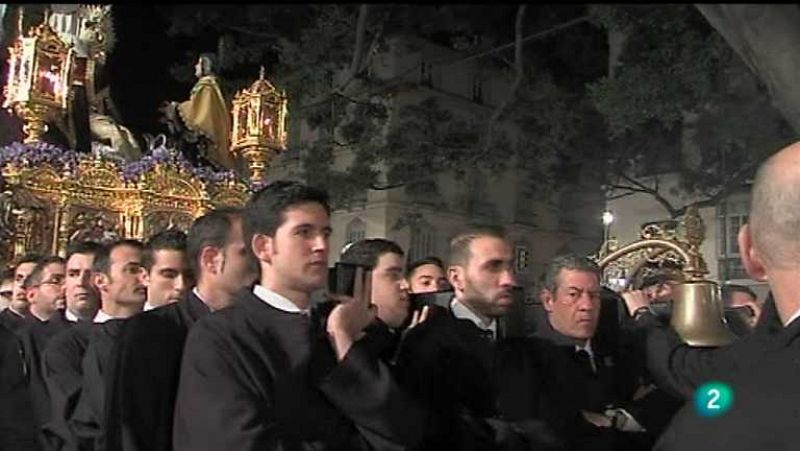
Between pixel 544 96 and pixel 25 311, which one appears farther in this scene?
pixel 544 96

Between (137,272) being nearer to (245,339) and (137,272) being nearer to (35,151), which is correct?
(245,339)

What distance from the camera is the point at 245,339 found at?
8.11 feet

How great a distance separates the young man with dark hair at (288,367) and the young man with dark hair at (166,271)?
41.8 inches

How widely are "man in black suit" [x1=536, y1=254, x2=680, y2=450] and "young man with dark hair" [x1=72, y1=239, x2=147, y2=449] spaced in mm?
1533

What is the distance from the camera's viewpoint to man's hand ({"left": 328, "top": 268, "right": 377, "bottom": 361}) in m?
2.55

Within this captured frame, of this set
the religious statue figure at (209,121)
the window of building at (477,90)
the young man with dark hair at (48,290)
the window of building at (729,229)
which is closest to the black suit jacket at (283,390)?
the young man with dark hair at (48,290)

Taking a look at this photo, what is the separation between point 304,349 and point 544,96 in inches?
363

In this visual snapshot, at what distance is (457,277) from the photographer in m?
3.23

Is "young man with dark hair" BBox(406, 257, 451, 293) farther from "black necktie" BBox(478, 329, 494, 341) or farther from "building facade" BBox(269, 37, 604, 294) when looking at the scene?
"building facade" BBox(269, 37, 604, 294)

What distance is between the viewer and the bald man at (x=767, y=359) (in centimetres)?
141

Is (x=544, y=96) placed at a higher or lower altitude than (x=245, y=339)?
higher

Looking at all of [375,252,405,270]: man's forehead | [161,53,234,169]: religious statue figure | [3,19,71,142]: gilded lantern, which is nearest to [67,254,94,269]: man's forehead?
[375,252,405,270]: man's forehead

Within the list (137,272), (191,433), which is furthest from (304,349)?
(137,272)

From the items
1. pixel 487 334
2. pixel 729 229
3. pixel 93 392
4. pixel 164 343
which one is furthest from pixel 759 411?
pixel 729 229
